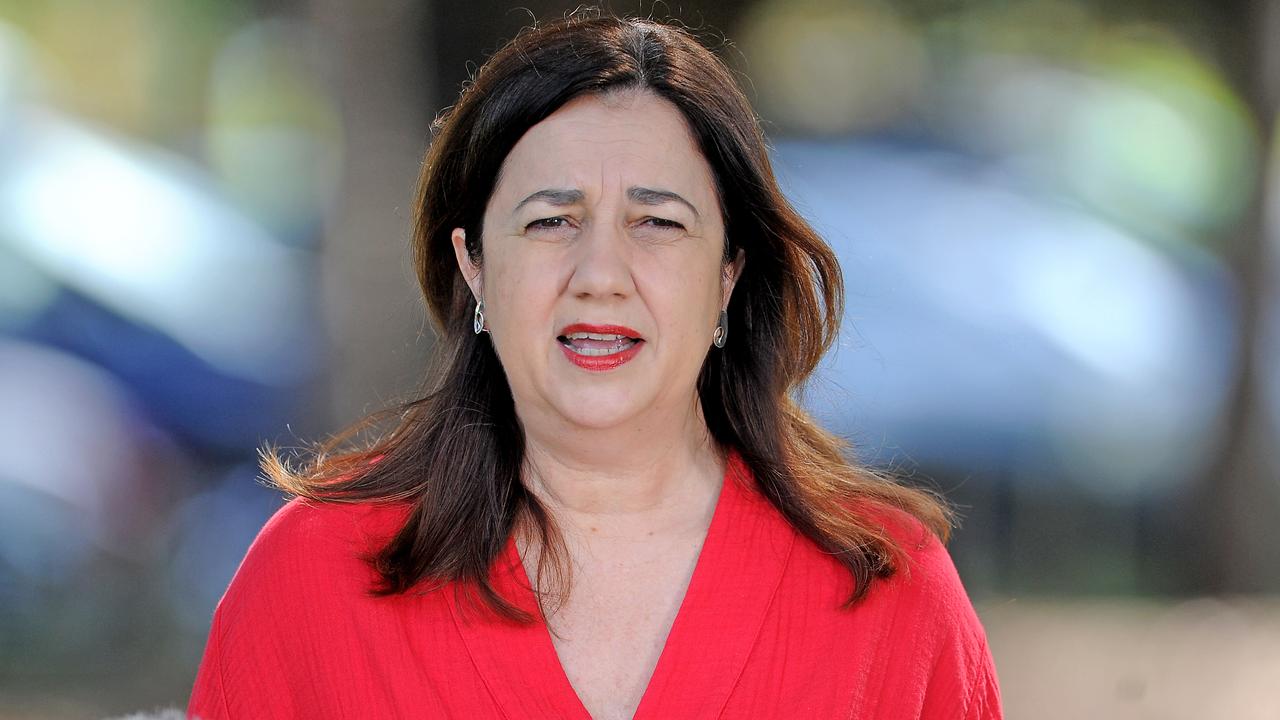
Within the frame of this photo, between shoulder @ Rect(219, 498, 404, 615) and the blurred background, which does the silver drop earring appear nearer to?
shoulder @ Rect(219, 498, 404, 615)

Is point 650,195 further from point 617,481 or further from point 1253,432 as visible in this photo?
point 1253,432

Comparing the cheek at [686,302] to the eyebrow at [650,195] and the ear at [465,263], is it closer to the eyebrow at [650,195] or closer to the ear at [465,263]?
the eyebrow at [650,195]

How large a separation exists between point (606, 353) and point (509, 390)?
1.29ft

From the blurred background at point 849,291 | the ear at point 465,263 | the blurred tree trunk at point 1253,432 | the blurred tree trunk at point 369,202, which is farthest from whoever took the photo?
the blurred tree trunk at point 1253,432

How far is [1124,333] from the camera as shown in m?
5.94

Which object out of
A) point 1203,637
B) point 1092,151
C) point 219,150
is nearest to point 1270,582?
point 1203,637

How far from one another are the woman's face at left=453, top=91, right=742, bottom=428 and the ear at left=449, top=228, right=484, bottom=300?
102 mm

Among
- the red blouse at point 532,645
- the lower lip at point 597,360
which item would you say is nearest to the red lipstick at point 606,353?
the lower lip at point 597,360

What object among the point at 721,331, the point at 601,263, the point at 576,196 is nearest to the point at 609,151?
the point at 576,196

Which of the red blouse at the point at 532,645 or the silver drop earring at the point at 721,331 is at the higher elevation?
the silver drop earring at the point at 721,331

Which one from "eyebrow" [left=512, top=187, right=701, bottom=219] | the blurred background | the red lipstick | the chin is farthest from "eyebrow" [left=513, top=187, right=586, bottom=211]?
the blurred background

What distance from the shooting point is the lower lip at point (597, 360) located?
2475 millimetres

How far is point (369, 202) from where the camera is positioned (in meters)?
5.59

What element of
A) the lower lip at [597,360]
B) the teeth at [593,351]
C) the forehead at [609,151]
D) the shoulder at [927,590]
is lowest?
the shoulder at [927,590]
